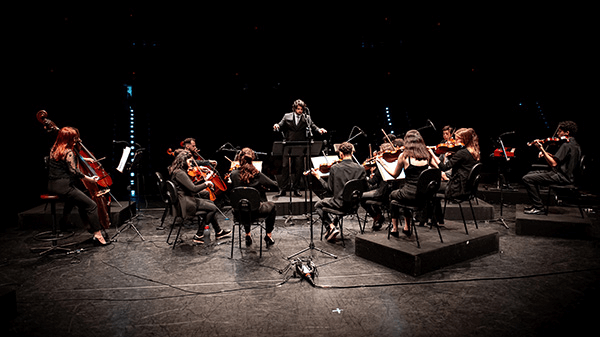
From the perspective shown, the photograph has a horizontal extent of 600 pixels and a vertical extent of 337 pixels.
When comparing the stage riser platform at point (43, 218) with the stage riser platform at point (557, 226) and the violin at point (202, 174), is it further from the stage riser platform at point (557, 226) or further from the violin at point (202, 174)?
the stage riser platform at point (557, 226)

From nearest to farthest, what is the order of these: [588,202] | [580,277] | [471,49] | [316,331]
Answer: [316,331] < [580,277] < [588,202] < [471,49]

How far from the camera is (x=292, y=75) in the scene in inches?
384

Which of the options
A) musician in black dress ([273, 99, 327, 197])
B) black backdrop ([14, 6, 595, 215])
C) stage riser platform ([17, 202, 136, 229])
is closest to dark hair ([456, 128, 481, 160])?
musician in black dress ([273, 99, 327, 197])

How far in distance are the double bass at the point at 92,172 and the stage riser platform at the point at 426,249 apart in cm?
389

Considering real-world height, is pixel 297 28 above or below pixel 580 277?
above

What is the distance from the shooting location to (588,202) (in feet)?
24.0

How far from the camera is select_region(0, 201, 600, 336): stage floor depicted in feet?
9.01

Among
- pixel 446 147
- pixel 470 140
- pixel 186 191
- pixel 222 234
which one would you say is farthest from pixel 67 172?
pixel 446 147

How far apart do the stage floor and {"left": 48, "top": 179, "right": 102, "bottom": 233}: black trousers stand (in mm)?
355

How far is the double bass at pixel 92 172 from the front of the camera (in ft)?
16.5

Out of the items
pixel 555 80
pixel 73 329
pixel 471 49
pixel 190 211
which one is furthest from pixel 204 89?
pixel 555 80

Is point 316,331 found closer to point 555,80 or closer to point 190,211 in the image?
point 190,211

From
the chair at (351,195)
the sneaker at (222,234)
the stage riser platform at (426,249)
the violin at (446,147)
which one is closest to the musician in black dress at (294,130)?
the sneaker at (222,234)

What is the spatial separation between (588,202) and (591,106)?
2.14 m
